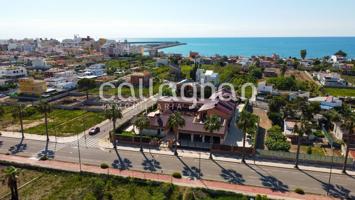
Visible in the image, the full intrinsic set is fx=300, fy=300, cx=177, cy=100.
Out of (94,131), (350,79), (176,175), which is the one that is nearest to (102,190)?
(176,175)

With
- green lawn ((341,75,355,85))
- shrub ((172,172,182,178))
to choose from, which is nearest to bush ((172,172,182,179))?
shrub ((172,172,182,178))

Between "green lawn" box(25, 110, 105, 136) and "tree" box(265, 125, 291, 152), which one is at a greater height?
"tree" box(265, 125, 291, 152)

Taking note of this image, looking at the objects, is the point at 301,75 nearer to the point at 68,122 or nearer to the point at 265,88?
the point at 265,88

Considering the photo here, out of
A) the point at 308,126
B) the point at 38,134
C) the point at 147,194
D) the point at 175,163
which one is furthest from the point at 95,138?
the point at 308,126

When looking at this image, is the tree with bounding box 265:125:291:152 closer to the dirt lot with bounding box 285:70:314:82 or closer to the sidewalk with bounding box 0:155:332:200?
the sidewalk with bounding box 0:155:332:200

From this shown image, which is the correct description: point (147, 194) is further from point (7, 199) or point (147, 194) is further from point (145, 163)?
point (7, 199)

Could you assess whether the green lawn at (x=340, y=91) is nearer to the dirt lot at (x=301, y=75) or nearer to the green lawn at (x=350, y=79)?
the green lawn at (x=350, y=79)
